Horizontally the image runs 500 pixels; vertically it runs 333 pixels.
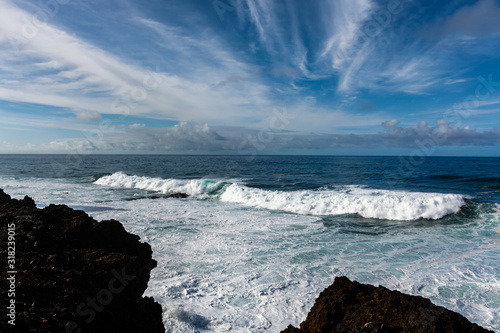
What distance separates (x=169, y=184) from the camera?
96.6 ft

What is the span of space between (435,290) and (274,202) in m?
13.0

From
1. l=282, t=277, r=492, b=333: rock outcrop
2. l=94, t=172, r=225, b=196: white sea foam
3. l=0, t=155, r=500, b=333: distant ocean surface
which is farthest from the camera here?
l=94, t=172, r=225, b=196: white sea foam

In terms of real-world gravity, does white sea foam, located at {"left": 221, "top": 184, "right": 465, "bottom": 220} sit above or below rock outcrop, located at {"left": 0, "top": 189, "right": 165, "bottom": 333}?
below

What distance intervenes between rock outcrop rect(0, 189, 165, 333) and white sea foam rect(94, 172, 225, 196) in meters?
20.4

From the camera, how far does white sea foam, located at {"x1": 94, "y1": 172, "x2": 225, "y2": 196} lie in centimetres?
2680

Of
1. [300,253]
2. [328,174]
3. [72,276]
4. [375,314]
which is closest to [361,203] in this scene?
[300,253]

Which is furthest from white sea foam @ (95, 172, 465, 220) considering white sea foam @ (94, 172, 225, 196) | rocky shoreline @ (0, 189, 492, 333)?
rocky shoreline @ (0, 189, 492, 333)

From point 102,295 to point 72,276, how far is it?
51 centimetres

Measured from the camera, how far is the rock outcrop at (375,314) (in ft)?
9.55

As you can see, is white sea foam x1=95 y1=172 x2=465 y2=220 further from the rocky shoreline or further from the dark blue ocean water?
the rocky shoreline

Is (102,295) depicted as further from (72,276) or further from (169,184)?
(169,184)

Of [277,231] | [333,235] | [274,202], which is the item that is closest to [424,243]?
[333,235]

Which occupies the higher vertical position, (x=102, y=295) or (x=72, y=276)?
(x=72, y=276)

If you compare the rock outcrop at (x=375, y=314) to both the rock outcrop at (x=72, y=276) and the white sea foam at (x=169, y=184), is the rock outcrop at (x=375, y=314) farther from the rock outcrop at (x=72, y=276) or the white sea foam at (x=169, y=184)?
the white sea foam at (x=169, y=184)
